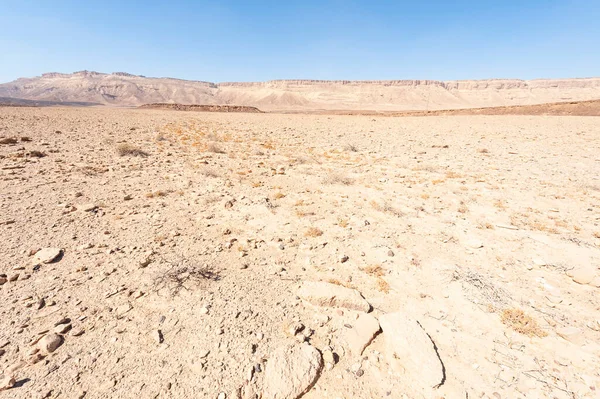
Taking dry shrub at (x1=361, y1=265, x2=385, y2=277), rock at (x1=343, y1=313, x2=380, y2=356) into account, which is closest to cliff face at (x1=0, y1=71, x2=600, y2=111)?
dry shrub at (x1=361, y1=265, x2=385, y2=277)

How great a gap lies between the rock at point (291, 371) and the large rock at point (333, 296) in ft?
2.26

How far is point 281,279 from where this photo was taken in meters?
3.94

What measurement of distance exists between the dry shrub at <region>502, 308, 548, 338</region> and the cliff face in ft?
464

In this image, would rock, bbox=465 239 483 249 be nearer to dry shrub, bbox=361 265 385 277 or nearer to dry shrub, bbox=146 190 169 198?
dry shrub, bbox=361 265 385 277

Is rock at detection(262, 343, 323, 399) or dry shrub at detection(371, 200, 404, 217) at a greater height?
dry shrub at detection(371, 200, 404, 217)

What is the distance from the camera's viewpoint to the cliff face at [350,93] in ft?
488

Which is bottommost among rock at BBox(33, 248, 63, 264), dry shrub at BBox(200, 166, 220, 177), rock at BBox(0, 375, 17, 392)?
rock at BBox(0, 375, 17, 392)

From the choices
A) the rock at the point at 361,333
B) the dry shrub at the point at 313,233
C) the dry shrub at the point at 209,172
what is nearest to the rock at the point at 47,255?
the dry shrub at the point at 313,233

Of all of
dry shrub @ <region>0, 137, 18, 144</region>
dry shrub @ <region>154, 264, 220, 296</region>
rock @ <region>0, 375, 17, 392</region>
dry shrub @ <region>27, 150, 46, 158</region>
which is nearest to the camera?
rock @ <region>0, 375, 17, 392</region>

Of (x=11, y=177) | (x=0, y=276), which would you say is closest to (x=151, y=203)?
(x=0, y=276)

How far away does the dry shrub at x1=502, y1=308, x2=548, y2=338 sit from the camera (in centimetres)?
306

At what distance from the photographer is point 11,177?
716 centimetres

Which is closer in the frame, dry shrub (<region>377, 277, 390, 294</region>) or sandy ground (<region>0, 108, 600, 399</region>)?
sandy ground (<region>0, 108, 600, 399</region>)

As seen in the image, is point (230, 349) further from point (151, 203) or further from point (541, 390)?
point (151, 203)
